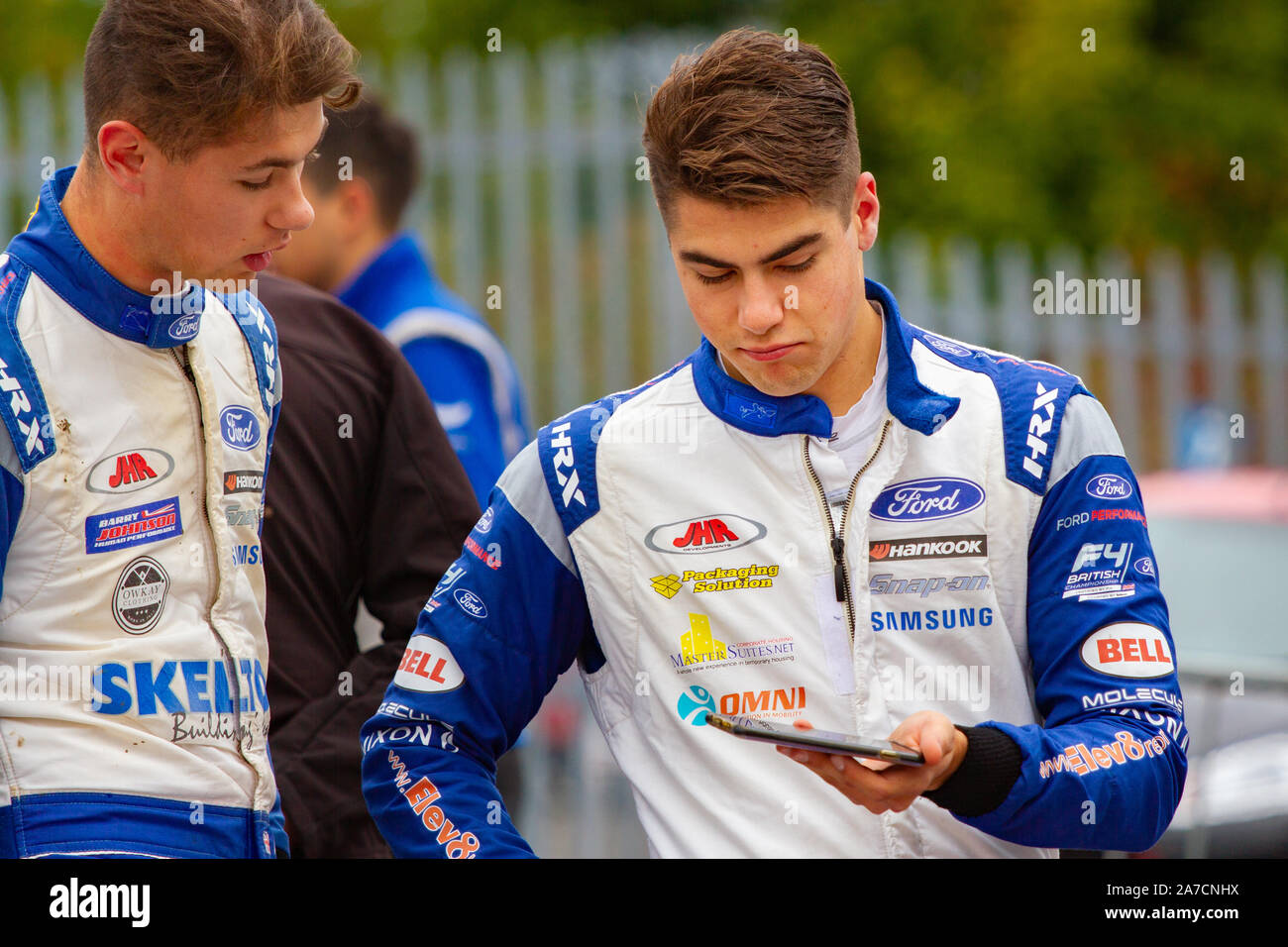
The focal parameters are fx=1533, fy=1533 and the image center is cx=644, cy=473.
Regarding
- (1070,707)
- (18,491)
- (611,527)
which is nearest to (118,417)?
(18,491)

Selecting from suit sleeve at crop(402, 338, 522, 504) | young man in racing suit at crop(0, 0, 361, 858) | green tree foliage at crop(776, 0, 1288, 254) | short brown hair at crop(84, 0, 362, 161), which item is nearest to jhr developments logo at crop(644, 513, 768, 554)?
young man in racing suit at crop(0, 0, 361, 858)

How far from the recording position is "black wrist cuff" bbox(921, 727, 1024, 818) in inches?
84.8

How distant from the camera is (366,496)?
313 cm

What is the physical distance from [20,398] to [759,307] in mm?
1096

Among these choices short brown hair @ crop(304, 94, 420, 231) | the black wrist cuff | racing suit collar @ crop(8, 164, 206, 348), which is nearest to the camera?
the black wrist cuff

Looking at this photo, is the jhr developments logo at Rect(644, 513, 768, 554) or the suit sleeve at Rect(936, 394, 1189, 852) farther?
the jhr developments logo at Rect(644, 513, 768, 554)

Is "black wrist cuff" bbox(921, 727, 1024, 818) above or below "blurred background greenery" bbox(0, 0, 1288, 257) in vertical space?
below

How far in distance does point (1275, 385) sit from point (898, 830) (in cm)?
761

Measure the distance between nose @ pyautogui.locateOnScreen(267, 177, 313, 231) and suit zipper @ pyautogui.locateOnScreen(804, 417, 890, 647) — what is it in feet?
2.90

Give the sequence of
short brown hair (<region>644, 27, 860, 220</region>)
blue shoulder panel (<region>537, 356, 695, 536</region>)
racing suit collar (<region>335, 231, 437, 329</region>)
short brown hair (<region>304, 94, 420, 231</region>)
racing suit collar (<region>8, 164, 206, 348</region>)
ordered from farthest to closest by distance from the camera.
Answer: short brown hair (<region>304, 94, 420, 231</region>) < racing suit collar (<region>335, 231, 437, 329</region>) < blue shoulder panel (<region>537, 356, 695, 536</region>) < short brown hair (<region>644, 27, 860, 220</region>) < racing suit collar (<region>8, 164, 206, 348</region>)

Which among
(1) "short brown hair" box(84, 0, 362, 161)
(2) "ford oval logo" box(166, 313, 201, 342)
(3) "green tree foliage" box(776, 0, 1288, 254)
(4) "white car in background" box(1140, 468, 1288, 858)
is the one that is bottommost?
(4) "white car in background" box(1140, 468, 1288, 858)

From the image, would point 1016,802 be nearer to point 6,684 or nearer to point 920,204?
point 6,684

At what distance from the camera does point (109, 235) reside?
2.32 metres

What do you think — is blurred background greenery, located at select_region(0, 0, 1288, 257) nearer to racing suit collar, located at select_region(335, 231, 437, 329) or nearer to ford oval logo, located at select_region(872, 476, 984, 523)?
racing suit collar, located at select_region(335, 231, 437, 329)
